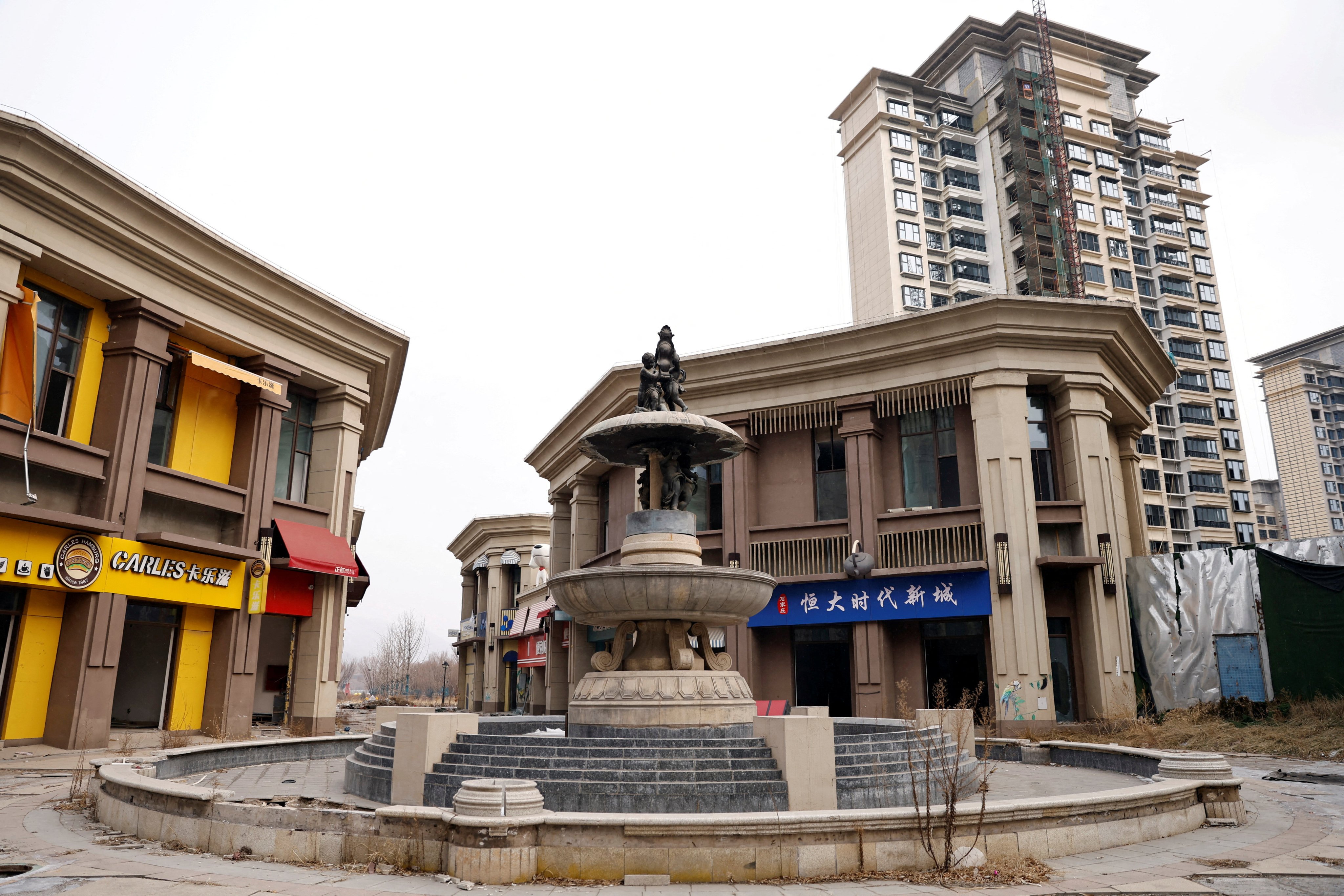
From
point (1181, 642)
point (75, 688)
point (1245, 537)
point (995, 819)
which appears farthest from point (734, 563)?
point (1245, 537)

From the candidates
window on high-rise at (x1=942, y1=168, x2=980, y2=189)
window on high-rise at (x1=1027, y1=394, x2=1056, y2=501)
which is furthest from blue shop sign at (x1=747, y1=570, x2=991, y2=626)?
window on high-rise at (x1=942, y1=168, x2=980, y2=189)

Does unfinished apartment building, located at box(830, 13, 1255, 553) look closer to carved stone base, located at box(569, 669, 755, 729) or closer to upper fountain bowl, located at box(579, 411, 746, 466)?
upper fountain bowl, located at box(579, 411, 746, 466)

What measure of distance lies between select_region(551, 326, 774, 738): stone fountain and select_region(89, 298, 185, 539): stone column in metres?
11.8

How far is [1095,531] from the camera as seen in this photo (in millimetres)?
22469

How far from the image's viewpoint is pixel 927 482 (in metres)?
24.9

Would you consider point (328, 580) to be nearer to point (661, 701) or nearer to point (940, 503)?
point (661, 701)

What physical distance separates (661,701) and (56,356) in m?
16.3

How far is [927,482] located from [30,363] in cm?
2198

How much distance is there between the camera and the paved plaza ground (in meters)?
6.65

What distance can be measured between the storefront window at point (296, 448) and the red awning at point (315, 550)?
52.0 inches

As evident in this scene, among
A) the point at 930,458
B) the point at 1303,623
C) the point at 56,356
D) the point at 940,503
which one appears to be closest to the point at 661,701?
the point at 940,503

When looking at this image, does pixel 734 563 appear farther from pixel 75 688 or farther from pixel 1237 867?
pixel 1237 867

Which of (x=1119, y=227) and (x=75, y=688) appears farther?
(x=1119, y=227)

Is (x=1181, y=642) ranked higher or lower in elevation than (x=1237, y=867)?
higher
